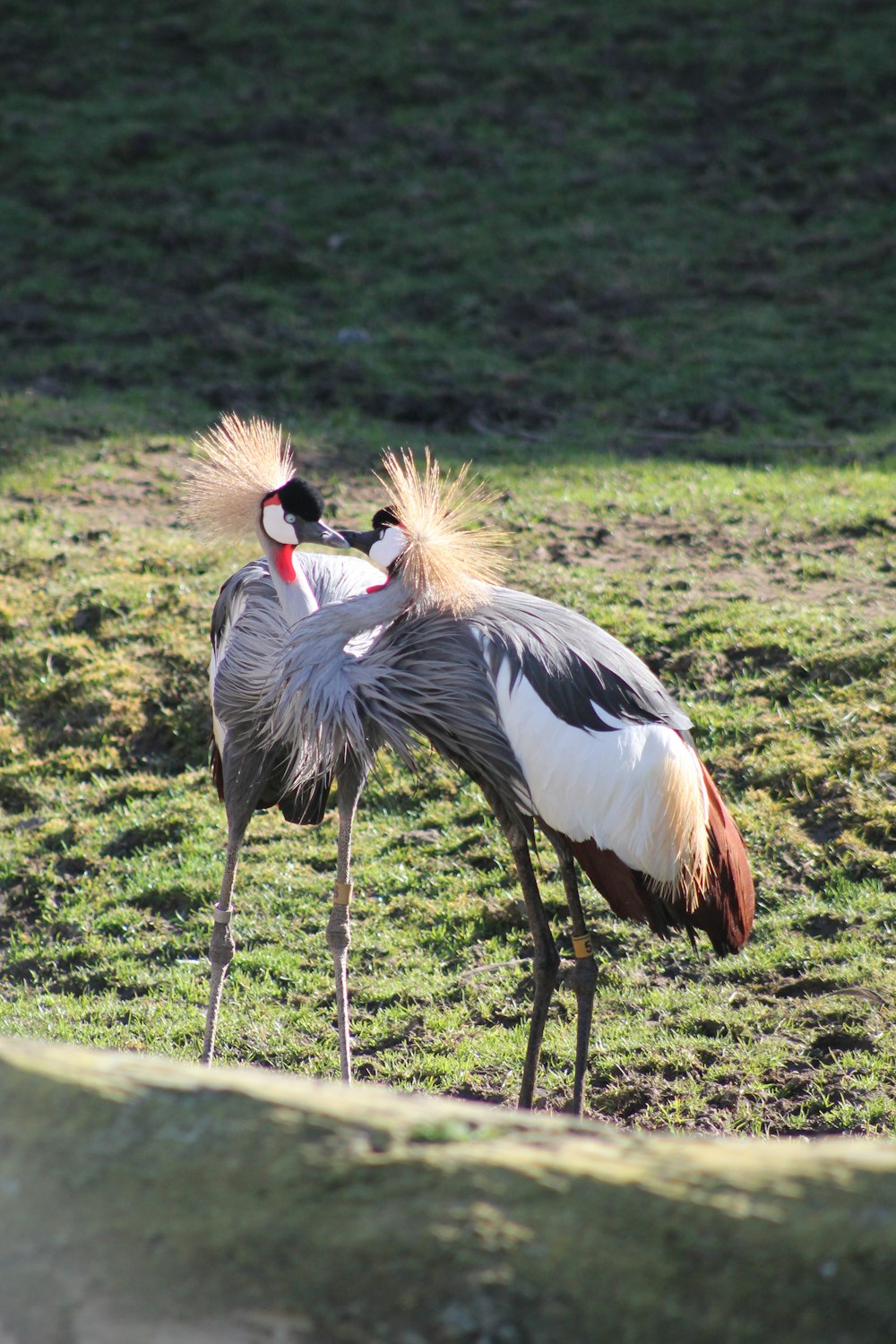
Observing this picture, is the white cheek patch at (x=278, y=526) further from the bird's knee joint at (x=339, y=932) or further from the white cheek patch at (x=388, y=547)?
the bird's knee joint at (x=339, y=932)

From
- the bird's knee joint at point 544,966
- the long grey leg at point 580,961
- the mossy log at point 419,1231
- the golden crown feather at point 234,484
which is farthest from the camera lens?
the golden crown feather at point 234,484

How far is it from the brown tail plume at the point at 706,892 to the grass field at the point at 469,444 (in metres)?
0.48

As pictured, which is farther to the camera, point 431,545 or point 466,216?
point 466,216

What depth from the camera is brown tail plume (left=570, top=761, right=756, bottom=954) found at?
149 inches

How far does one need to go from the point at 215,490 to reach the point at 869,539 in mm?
4017

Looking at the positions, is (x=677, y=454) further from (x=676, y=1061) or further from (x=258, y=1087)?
(x=258, y=1087)

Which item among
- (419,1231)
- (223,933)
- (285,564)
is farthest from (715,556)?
(419,1231)

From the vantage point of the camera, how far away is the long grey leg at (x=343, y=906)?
161 inches

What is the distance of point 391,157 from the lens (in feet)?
44.4

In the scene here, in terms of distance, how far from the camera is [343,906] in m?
4.28

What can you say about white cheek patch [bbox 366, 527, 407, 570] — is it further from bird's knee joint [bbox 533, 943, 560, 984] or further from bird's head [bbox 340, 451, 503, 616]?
bird's knee joint [bbox 533, 943, 560, 984]

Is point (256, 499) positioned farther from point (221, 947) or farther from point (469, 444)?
point (469, 444)

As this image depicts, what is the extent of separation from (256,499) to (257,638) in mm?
457

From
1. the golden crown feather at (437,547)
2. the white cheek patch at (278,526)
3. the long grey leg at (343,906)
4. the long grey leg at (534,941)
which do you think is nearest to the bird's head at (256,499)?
the white cheek patch at (278,526)
